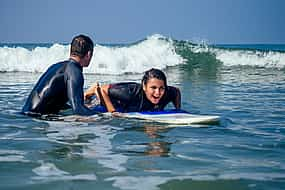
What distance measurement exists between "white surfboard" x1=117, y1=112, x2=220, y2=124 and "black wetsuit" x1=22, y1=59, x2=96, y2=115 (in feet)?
1.95

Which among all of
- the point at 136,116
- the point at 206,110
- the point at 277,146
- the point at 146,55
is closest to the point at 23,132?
the point at 136,116

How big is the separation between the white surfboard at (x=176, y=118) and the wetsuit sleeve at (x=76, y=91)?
65cm

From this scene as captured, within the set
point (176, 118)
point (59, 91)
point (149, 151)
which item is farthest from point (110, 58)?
point (149, 151)

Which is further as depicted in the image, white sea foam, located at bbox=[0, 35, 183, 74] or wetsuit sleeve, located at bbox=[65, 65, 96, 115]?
white sea foam, located at bbox=[0, 35, 183, 74]

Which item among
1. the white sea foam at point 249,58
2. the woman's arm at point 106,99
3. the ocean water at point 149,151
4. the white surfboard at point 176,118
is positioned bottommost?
the ocean water at point 149,151

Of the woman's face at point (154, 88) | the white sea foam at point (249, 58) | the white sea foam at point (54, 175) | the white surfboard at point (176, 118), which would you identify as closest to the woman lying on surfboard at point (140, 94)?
the woman's face at point (154, 88)

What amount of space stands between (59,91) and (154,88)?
1.21 metres

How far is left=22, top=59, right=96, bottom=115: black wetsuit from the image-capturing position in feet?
18.6

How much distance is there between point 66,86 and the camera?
5957 millimetres

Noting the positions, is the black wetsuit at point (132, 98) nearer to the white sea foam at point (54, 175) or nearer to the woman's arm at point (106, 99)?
the woman's arm at point (106, 99)

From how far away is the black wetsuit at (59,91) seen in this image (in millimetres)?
5680

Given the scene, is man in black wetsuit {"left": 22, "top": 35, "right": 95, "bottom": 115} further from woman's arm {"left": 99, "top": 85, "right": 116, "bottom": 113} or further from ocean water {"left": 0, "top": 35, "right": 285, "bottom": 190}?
woman's arm {"left": 99, "top": 85, "right": 116, "bottom": 113}

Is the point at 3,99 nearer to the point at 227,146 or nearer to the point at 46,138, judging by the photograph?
the point at 46,138

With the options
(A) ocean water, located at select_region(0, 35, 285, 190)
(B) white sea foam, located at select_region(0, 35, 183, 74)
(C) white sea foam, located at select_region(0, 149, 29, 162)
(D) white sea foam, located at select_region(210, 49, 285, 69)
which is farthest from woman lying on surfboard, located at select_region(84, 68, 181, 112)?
(D) white sea foam, located at select_region(210, 49, 285, 69)
